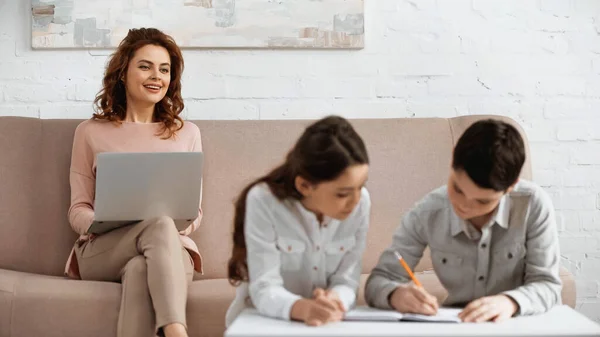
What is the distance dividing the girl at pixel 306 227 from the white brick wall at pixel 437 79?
4.83 ft

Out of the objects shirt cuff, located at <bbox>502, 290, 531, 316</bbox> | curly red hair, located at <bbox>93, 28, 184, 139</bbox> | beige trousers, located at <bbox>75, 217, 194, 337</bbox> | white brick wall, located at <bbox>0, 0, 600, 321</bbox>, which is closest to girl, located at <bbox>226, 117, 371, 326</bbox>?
shirt cuff, located at <bbox>502, 290, 531, 316</bbox>

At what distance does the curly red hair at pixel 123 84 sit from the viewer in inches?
115

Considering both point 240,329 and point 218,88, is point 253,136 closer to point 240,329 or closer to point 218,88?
point 218,88

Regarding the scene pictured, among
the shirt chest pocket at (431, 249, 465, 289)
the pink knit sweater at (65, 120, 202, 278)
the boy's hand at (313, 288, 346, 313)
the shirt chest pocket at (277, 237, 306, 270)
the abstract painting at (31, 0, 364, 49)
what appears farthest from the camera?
the abstract painting at (31, 0, 364, 49)

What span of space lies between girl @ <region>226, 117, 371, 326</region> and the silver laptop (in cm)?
63

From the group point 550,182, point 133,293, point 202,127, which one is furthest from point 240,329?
point 550,182

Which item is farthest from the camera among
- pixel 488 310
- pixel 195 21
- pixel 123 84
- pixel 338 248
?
pixel 195 21

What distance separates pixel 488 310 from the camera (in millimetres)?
1583

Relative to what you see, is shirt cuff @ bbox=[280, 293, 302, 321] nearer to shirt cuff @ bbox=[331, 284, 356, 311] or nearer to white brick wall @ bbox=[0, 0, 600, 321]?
shirt cuff @ bbox=[331, 284, 356, 311]

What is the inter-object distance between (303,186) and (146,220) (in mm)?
890

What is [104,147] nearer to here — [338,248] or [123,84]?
[123,84]

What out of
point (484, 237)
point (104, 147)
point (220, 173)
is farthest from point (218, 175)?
point (484, 237)

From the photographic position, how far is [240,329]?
4.71 feet

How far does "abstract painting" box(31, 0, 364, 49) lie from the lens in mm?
3221
